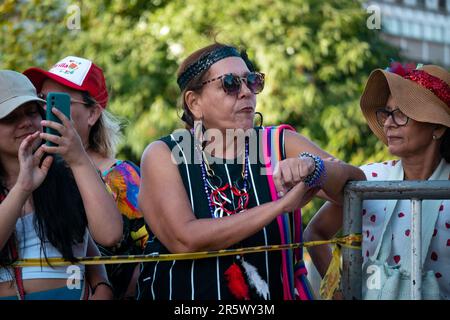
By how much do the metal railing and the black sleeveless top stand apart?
31cm

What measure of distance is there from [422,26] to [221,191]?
100 feet

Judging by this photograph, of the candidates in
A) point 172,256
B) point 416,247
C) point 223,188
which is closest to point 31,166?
point 172,256

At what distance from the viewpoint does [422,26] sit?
109 feet

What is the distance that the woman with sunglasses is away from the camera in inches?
146

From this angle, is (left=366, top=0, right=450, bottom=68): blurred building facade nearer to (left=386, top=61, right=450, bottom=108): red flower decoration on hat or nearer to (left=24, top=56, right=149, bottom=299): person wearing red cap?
(left=24, top=56, right=149, bottom=299): person wearing red cap

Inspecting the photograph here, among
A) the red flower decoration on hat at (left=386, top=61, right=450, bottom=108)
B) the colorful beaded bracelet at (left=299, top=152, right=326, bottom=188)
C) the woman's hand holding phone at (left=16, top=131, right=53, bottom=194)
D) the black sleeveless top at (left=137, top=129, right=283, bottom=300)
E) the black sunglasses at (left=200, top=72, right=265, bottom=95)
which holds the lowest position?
the black sleeveless top at (left=137, top=129, right=283, bottom=300)

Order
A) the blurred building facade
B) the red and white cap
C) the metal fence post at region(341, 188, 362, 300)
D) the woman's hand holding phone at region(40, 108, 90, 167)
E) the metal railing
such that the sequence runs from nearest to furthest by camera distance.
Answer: the metal railing → the metal fence post at region(341, 188, 362, 300) → the woman's hand holding phone at region(40, 108, 90, 167) → the red and white cap → the blurred building facade

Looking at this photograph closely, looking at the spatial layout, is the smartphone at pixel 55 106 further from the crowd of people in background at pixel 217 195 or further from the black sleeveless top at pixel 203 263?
the black sleeveless top at pixel 203 263

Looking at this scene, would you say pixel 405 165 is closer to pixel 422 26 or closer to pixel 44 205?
pixel 44 205

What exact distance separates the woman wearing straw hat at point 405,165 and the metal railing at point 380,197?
7.3 inches

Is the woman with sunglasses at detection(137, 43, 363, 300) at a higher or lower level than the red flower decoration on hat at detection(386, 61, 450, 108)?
lower

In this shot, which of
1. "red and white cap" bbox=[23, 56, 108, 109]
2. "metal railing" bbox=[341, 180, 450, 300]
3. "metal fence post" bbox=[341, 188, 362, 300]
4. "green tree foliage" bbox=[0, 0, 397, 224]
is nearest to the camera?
"metal railing" bbox=[341, 180, 450, 300]

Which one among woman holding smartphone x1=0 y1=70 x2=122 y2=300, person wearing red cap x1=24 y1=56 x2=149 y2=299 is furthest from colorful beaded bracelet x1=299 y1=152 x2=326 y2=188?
person wearing red cap x1=24 y1=56 x2=149 y2=299

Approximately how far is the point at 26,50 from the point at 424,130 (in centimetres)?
755
